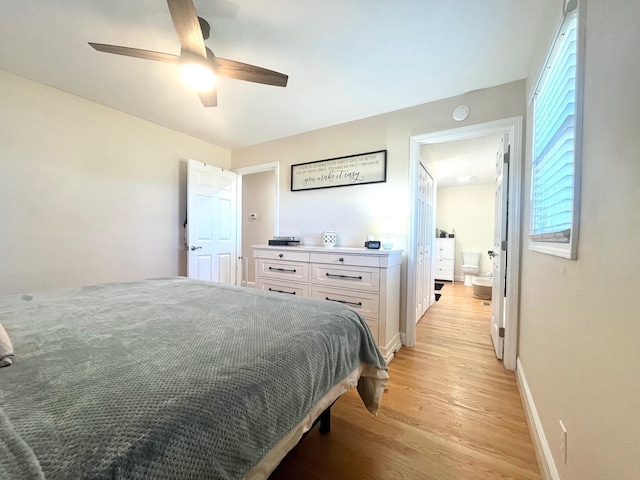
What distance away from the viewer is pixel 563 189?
118cm

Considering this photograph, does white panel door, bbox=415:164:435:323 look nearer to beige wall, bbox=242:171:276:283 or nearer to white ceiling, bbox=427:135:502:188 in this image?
white ceiling, bbox=427:135:502:188

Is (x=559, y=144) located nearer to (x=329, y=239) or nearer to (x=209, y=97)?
(x=329, y=239)

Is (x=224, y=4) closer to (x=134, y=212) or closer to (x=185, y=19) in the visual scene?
(x=185, y=19)

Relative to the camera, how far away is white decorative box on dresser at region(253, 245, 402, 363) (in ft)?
7.23

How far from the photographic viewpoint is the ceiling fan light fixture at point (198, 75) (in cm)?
153

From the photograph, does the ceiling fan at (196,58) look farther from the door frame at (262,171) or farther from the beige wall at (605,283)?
the door frame at (262,171)

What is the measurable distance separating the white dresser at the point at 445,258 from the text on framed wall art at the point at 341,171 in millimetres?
3718

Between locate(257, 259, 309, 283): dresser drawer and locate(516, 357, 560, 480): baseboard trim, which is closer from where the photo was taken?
locate(516, 357, 560, 480): baseboard trim

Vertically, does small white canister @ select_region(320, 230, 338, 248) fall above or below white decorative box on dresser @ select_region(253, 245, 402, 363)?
above

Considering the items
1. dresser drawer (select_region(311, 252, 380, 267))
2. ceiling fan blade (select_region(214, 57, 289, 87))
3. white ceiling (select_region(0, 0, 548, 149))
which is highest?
white ceiling (select_region(0, 0, 548, 149))

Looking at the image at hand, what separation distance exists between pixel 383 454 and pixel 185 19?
236cm

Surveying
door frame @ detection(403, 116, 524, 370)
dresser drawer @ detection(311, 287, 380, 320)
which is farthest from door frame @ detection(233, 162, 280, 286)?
door frame @ detection(403, 116, 524, 370)

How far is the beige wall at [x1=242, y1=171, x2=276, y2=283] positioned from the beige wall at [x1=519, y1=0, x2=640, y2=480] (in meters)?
4.14

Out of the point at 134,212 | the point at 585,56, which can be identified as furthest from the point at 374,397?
the point at 134,212
